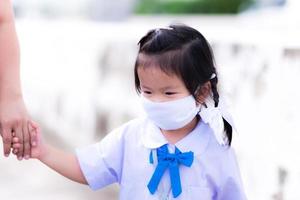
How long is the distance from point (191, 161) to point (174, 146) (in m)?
0.08

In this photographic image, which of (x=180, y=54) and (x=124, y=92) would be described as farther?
(x=124, y=92)

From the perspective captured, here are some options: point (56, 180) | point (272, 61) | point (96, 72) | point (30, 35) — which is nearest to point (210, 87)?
point (272, 61)

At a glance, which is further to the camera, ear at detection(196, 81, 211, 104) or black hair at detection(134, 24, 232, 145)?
ear at detection(196, 81, 211, 104)

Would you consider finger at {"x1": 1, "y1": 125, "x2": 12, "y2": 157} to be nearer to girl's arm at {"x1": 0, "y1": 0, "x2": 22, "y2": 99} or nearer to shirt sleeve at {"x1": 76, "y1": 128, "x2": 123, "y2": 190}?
girl's arm at {"x1": 0, "y1": 0, "x2": 22, "y2": 99}

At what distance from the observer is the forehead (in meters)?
2.09

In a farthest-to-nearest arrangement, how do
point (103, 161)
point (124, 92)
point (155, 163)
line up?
point (124, 92) < point (103, 161) < point (155, 163)

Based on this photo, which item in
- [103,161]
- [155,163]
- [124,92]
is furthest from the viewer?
[124,92]

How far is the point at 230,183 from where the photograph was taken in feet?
7.22

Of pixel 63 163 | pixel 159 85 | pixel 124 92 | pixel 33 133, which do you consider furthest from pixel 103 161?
pixel 124 92

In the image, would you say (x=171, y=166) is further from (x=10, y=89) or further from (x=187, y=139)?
(x=10, y=89)

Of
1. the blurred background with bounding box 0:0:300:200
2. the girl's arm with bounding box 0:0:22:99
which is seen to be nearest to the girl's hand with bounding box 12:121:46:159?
the girl's arm with bounding box 0:0:22:99

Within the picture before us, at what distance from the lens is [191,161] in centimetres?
217

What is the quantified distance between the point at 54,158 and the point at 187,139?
461 millimetres

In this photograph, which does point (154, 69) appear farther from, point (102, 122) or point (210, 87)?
point (102, 122)
